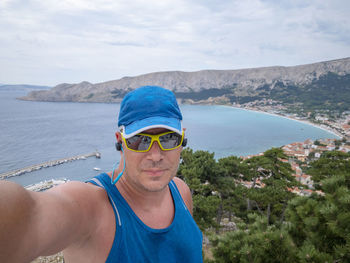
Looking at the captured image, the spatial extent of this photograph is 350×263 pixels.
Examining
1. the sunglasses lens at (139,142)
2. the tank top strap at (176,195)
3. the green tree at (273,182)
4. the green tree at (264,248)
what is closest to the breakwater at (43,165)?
the green tree at (273,182)

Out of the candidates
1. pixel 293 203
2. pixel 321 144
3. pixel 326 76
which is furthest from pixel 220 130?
pixel 326 76

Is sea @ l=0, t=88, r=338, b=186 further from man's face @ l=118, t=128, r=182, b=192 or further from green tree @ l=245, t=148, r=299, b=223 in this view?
man's face @ l=118, t=128, r=182, b=192

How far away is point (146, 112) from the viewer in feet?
3.44

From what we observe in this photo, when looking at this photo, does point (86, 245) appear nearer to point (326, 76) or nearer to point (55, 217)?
point (55, 217)

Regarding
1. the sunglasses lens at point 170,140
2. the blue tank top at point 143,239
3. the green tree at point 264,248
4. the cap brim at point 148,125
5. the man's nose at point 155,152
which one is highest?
the cap brim at point 148,125

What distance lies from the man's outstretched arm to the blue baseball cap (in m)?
0.37

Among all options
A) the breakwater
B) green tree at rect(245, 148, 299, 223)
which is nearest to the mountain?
the breakwater

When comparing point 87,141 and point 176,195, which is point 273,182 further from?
point 87,141

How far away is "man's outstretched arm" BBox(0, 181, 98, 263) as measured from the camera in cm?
57

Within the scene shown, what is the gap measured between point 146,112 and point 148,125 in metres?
0.07

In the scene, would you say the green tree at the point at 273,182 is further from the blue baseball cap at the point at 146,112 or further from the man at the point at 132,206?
the blue baseball cap at the point at 146,112

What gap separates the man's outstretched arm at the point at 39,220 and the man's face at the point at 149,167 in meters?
0.26

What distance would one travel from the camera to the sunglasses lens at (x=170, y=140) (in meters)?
1.12

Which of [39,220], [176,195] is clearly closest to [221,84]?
[176,195]
